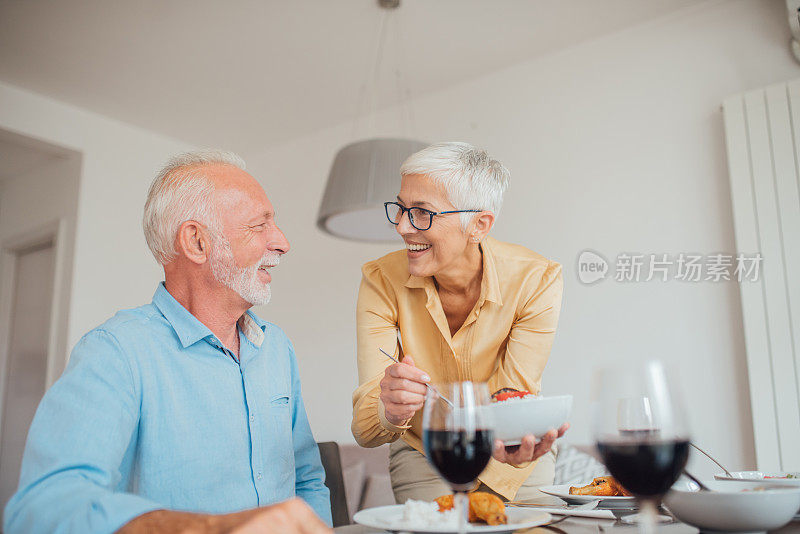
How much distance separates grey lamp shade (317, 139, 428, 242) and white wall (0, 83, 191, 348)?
2.43m

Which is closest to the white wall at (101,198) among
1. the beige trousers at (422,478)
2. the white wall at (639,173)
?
the white wall at (639,173)

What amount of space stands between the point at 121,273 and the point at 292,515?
4.36 meters

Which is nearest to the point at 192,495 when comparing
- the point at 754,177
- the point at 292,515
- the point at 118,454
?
the point at 118,454

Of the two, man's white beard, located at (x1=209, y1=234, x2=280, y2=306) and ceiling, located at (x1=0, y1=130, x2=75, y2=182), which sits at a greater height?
ceiling, located at (x1=0, y1=130, x2=75, y2=182)

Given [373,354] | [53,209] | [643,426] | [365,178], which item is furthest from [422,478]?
[53,209]

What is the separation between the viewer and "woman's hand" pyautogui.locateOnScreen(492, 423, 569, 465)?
38.8 inches

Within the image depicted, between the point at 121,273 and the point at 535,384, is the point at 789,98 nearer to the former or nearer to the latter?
the point at 535,384

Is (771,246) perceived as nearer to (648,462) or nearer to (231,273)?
(231,273)

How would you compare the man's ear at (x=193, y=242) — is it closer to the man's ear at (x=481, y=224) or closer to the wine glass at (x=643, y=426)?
the man's ear at (x=481, y=224)

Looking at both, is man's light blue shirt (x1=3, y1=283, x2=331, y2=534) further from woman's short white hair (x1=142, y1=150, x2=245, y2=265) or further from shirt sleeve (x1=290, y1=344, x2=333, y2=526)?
woman's short white hair (x1=142, y1=150, x2=245, y2=265)

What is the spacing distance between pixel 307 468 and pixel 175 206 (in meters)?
0.65

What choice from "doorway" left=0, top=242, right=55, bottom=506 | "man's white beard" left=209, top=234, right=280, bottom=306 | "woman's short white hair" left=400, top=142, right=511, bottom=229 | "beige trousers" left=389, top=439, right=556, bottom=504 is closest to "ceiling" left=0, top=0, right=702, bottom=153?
"doorway" left=0, top=242, right=55, bottom=506

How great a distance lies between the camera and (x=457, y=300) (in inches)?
68.8

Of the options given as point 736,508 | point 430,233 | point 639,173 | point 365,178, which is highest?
point 639,173
